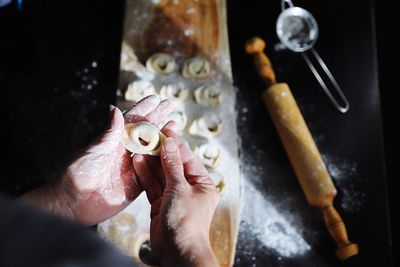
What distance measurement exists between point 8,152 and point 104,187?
0.81 m

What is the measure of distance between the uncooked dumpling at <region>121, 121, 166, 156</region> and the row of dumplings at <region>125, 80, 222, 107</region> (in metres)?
0.47

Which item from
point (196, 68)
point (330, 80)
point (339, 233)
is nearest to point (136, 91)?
point (196, 68)

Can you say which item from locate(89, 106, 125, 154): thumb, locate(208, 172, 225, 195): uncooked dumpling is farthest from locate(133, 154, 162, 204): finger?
locate(208, 172, 225, 195): uncooked dumpling

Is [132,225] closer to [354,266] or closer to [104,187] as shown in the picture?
[104,187]

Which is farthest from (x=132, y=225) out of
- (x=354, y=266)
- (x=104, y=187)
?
(x=354, y=266)

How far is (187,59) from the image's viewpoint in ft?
7.56

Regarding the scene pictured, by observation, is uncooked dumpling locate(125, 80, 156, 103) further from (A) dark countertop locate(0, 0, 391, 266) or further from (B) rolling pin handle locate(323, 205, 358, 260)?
(B) rolling pin handle locate(323, 205, 358, 260)

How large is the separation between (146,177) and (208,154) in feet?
1.46

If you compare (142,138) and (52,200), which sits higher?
(142,138)

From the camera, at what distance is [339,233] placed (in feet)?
6.93

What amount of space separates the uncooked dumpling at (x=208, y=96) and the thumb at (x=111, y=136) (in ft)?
2.12

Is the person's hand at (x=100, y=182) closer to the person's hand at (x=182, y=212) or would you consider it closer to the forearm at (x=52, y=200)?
the forearm at (x=52, y=200)

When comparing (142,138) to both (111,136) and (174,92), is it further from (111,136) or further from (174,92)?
(174,92)

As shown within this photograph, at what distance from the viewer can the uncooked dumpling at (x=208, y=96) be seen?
222 centimetres
